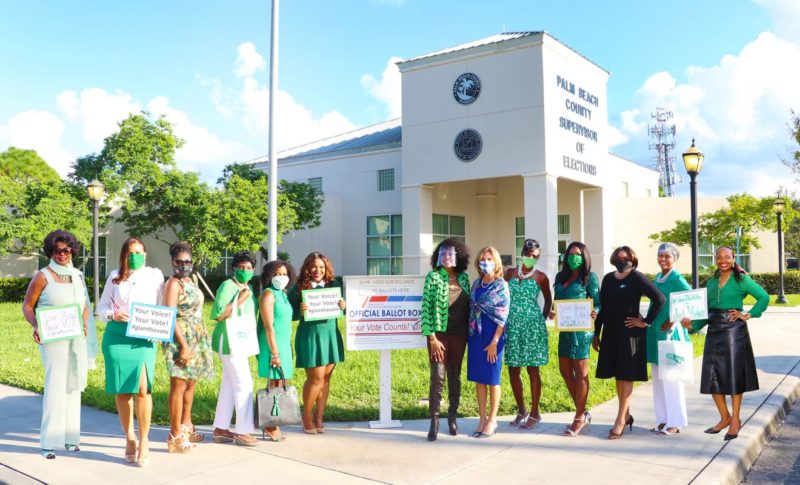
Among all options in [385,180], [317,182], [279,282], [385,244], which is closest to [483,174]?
[385,180]

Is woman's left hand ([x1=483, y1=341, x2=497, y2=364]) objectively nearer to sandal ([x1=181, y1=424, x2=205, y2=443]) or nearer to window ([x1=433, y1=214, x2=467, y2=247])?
sandal ([x1=181, y1=424, x2=205, y2=443])

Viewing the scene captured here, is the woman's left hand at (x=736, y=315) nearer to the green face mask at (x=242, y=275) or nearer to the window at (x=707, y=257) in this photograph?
the green face mask at (x=242, y=275)

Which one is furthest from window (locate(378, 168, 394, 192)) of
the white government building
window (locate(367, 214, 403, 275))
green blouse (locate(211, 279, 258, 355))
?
green blouse (locate(211, 279, 258, 355))

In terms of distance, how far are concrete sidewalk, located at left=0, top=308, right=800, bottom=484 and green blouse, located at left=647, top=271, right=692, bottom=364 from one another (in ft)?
2.87

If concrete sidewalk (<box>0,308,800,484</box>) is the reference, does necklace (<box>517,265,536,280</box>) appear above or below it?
above

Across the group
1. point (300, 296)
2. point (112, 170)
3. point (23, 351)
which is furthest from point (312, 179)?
point (300, 296)

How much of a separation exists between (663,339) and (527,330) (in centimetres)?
141

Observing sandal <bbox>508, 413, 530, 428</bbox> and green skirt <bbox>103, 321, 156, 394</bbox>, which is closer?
green skirt <bbox>103, 321, 156, 394</bbox>

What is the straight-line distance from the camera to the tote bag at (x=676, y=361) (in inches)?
245

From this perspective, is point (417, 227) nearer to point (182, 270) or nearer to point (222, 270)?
point (222, 270)

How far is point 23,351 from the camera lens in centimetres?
1269

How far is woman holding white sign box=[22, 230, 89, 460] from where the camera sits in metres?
5.85

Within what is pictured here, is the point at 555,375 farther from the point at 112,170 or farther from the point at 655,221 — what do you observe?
the point at 655,221

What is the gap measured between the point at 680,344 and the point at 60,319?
5.95 m
